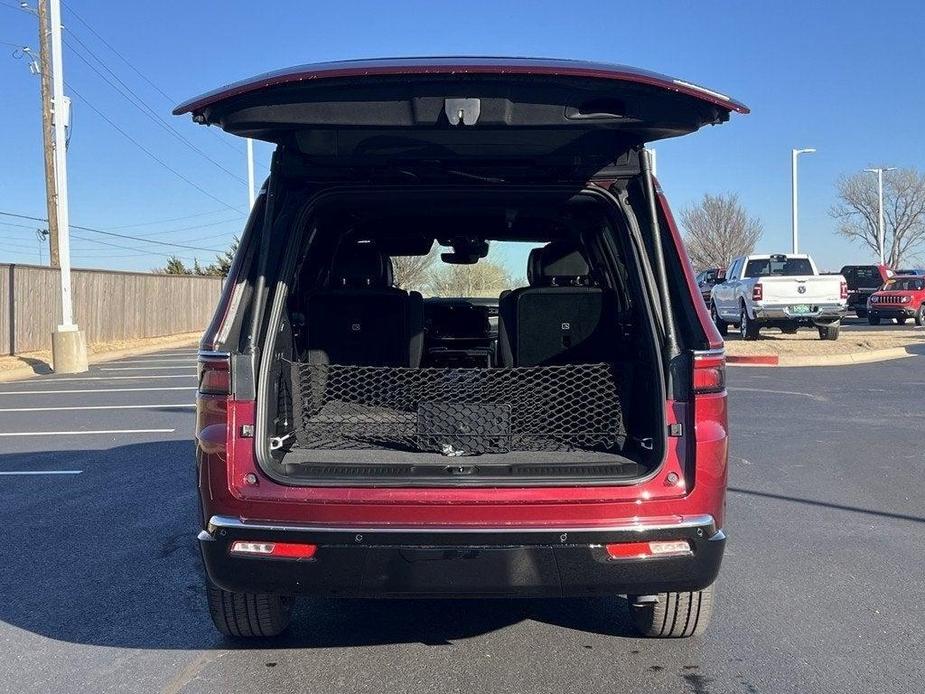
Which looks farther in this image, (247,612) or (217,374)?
(247,612)

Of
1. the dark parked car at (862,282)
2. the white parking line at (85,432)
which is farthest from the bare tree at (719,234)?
the white parking line at (85,432)

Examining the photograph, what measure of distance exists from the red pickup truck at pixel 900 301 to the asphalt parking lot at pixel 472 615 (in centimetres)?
2184

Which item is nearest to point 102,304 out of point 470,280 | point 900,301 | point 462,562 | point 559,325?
point 470,280

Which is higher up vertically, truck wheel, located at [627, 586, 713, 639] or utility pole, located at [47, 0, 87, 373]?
utility pole, located at [47, 0, 87, 373]

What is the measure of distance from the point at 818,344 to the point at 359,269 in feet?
52.4

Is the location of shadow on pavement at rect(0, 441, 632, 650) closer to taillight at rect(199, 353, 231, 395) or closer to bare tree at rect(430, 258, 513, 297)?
taillight at rect(199, 353, 231, 395)

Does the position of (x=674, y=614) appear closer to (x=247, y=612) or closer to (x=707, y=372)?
(x=707, y=372)

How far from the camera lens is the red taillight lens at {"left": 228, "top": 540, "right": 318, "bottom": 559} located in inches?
132

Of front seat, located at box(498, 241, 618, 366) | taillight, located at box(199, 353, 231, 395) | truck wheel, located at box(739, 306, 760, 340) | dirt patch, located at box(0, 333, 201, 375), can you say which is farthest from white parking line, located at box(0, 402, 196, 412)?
truck wheel, located at box(739, 306, 760, 340)

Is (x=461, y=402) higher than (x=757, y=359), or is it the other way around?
(x=461, y=402)

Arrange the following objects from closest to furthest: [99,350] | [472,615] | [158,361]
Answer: [472,615], [158,361], [99,350]

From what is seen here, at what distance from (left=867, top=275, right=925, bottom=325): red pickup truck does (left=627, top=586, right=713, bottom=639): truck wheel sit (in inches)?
1052

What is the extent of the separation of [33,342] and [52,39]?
295 inches

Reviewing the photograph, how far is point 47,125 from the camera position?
2239 centimetres
